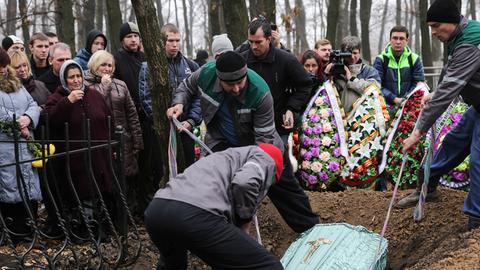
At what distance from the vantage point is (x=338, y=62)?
7359mm

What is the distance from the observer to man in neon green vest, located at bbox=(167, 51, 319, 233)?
207 inches

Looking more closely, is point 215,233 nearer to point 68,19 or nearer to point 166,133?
point 166,133

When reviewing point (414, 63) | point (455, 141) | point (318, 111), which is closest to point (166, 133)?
point (318, 111)

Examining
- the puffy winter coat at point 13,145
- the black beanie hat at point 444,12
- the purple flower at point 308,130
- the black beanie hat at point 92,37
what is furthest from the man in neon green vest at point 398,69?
the puffy winter coat at point 13,145

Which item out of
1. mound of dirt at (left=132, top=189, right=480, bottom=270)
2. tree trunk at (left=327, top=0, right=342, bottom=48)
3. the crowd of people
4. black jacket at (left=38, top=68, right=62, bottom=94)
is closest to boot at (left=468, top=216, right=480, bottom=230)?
the crowd of people

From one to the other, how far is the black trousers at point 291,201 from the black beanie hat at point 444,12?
1.88 m

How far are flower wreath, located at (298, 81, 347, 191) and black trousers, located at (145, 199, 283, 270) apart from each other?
137 inches

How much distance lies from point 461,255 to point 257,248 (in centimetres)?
150

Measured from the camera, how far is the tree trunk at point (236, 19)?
949 cm

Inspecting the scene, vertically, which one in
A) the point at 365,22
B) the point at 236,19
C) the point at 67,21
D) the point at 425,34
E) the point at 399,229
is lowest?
the point at 399,229

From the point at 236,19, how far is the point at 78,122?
4328 mm

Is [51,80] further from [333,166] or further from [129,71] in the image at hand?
[333,166]

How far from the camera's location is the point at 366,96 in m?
7.29

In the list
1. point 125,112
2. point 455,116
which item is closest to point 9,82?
point 125,112
